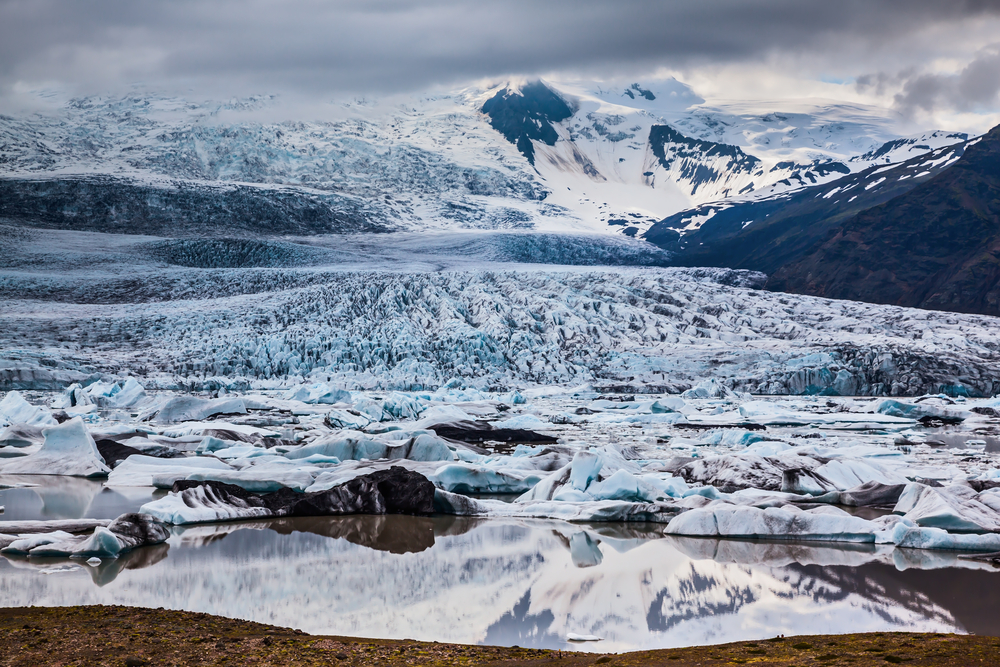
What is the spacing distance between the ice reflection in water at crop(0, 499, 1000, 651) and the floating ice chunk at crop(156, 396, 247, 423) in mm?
9520

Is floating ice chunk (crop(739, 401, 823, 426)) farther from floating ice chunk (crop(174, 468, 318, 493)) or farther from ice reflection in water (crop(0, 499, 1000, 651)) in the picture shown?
floating ice chunk (crop(174, 468, 318, 493))

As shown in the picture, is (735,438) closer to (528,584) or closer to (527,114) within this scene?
(528,584)

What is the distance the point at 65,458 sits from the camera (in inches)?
410

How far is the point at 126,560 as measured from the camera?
5996 millimetres

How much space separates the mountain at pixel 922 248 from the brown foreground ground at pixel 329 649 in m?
41.4

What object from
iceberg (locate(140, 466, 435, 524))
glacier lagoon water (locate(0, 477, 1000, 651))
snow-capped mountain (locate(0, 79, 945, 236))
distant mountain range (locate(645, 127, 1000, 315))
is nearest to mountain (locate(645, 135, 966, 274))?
distant mountain range (locate(645, 127, 1000, 315))

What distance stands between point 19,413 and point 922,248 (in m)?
45.0

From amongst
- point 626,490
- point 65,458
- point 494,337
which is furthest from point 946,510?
point 494,337

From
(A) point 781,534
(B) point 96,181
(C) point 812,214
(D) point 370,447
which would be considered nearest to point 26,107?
(B) point 96,181

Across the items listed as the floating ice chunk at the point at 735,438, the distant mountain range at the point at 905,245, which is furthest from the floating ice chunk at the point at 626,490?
the distant mountain range at the point at 905,245

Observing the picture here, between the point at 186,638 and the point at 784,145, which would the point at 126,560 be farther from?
the point at 784,145

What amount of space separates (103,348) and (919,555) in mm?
26820

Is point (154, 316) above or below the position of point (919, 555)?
below

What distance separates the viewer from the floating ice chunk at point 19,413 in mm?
13875
